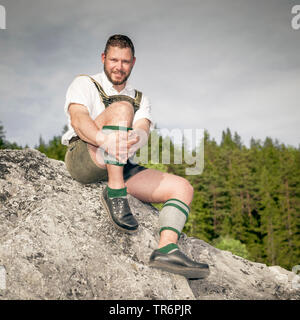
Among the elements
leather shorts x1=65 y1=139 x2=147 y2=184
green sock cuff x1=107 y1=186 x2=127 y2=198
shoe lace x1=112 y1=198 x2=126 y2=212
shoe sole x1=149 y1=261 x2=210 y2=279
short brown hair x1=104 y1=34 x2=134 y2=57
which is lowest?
shoe sole x1=149 y1=261 x2=210 y2=279

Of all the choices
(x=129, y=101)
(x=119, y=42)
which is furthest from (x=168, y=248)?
(x=119, y=42)

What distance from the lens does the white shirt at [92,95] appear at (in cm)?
308

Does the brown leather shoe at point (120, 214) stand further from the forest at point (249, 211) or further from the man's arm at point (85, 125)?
the forest at point (249, 211)

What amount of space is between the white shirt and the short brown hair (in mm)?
386

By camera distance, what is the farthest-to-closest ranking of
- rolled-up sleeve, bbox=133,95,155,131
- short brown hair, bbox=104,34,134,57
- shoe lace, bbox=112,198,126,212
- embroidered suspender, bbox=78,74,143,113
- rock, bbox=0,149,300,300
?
rolled-up sleeve, bbox=133,95,155,131
embroidered suspender, bbox=78,74,143,113
short brown hair, bbox=104,34,134,57
shoe lace, bbox=112,198,126,212
rock, bbox=0,149,300,300

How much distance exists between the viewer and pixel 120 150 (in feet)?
9.53

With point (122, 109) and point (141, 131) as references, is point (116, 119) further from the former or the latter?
point (141, 131)

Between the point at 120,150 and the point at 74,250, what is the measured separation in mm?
1125

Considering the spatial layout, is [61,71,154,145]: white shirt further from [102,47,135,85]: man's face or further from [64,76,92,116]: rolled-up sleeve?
[102,47,135,85]: man's face

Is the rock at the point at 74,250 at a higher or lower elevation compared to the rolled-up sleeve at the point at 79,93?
lower

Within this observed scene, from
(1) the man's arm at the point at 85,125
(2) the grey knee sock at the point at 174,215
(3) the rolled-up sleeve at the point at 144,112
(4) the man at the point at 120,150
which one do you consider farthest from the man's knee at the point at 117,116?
(2) the grey knee sock at the point at 174,215

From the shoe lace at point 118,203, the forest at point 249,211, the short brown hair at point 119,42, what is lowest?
the forest at point 249,211

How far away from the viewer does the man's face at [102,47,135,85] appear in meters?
3.20

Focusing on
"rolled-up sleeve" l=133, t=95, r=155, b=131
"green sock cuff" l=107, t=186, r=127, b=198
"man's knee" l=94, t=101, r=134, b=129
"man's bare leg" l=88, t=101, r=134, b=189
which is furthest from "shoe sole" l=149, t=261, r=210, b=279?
"rolled-up sleeve" l=133, t=95, r=155, b=131
